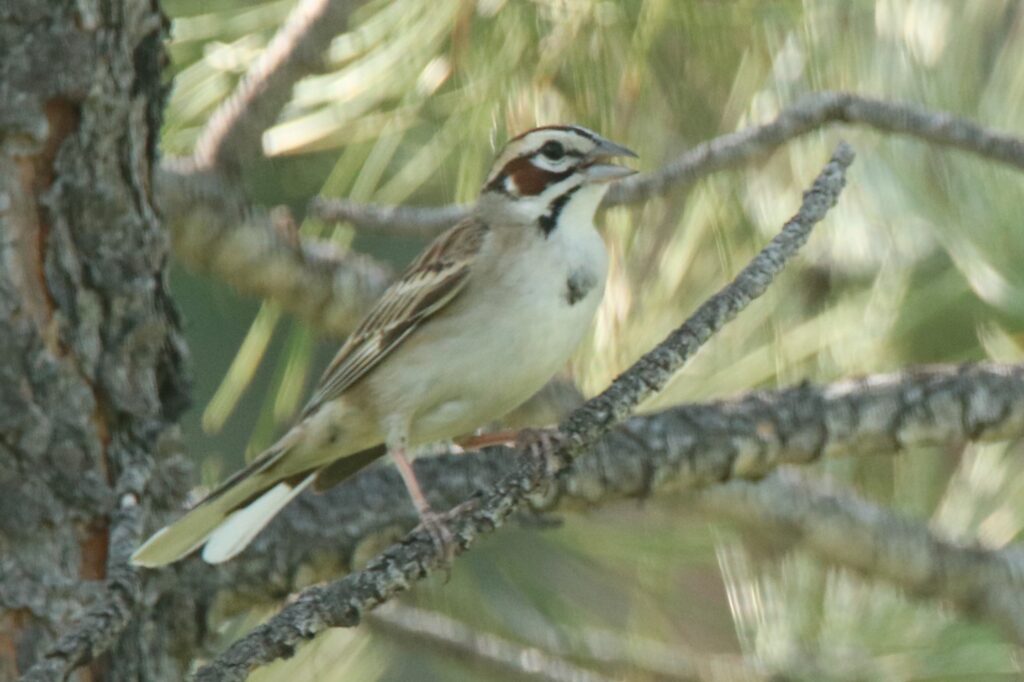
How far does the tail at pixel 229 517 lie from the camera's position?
218cm

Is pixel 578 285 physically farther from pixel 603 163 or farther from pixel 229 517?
pixel 229 517

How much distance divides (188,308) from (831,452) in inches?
132

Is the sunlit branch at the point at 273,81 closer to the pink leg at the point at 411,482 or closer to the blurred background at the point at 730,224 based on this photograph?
the blurred background at the point at 730,224

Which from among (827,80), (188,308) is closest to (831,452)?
(827,80)

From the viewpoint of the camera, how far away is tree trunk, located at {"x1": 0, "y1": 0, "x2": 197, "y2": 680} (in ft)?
6.87

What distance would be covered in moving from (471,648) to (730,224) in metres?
0.90

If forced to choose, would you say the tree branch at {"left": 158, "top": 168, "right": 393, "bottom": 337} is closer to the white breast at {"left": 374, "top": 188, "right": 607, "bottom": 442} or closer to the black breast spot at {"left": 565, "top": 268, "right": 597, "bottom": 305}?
the white breast at {"left": 374, "top": 188, "right": 607, "bottom": 442}

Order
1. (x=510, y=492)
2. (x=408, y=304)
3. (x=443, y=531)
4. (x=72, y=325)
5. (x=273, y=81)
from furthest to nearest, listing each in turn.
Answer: (x=408, y=304) < (x=273, y=81) < (x=72, y=325) < (x=443, y=531) < (x=510, y=492)

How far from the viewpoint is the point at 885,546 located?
2488 mm

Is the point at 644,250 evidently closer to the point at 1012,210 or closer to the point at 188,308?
the point at 1012,210

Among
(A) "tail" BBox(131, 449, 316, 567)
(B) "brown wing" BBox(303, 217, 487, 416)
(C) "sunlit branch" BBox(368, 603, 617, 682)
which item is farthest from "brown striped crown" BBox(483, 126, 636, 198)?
(C) "sunlit branch" BBox(368, 603, 617, 682)

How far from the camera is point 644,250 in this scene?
3.13 meters

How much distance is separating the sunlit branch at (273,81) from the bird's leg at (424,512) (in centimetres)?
59

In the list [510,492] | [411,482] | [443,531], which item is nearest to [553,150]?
[411,482]
